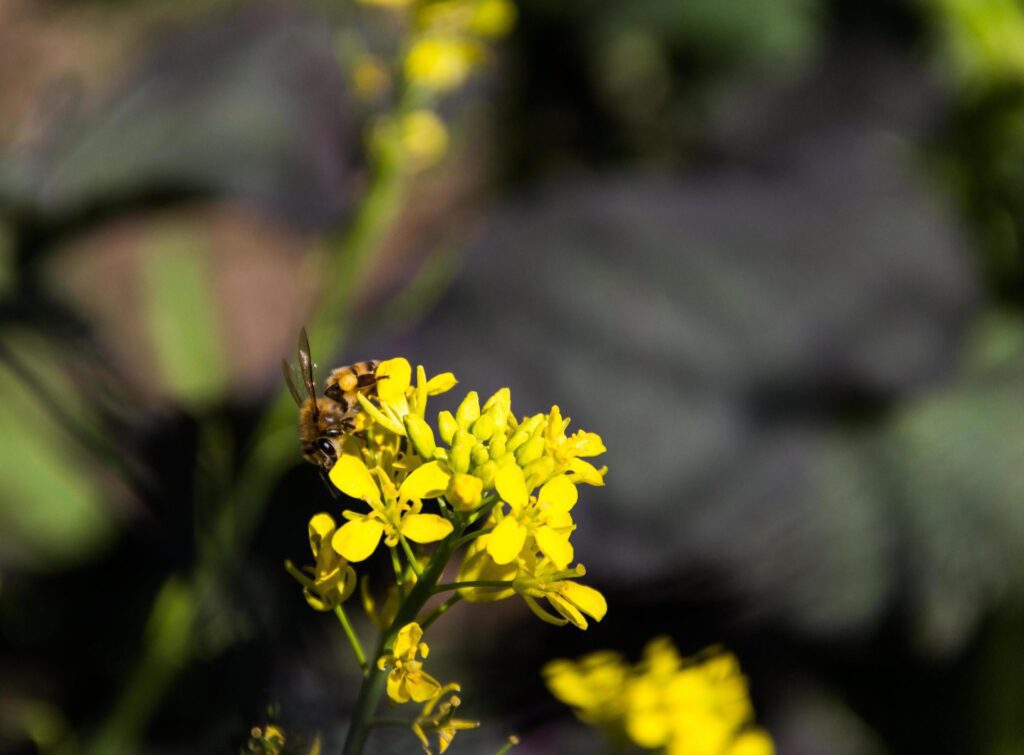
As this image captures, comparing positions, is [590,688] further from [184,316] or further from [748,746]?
[184,316]

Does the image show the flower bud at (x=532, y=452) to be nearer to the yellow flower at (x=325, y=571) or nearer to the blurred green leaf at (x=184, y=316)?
the yellow flower at (x=325, y=571)

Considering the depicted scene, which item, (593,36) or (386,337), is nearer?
(386,337)

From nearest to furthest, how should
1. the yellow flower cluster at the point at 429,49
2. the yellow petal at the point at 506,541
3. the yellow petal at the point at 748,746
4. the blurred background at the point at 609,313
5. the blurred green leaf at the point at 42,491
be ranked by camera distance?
the yellow petal at the point at 506,541, the yellow petal at the point at 748,746, the yellow flower cluster at the point at 429,49, the blurred background at the point at 609,313, the blurred green leaf at the point at 42,491

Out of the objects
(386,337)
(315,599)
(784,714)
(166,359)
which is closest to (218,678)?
(315,599)

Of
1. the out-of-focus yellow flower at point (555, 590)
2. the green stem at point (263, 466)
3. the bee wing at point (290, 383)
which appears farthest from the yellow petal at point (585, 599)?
the green stem at point (263, 466)

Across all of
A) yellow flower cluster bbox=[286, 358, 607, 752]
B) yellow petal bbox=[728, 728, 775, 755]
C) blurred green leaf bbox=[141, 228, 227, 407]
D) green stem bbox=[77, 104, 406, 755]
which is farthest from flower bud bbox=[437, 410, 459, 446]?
blurred green leaf bbox=[141, 228, 227, 407]

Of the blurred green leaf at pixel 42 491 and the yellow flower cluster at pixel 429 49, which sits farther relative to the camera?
the blurred green leaf at pixel 42 491

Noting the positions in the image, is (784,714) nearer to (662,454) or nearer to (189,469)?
(662,454)
